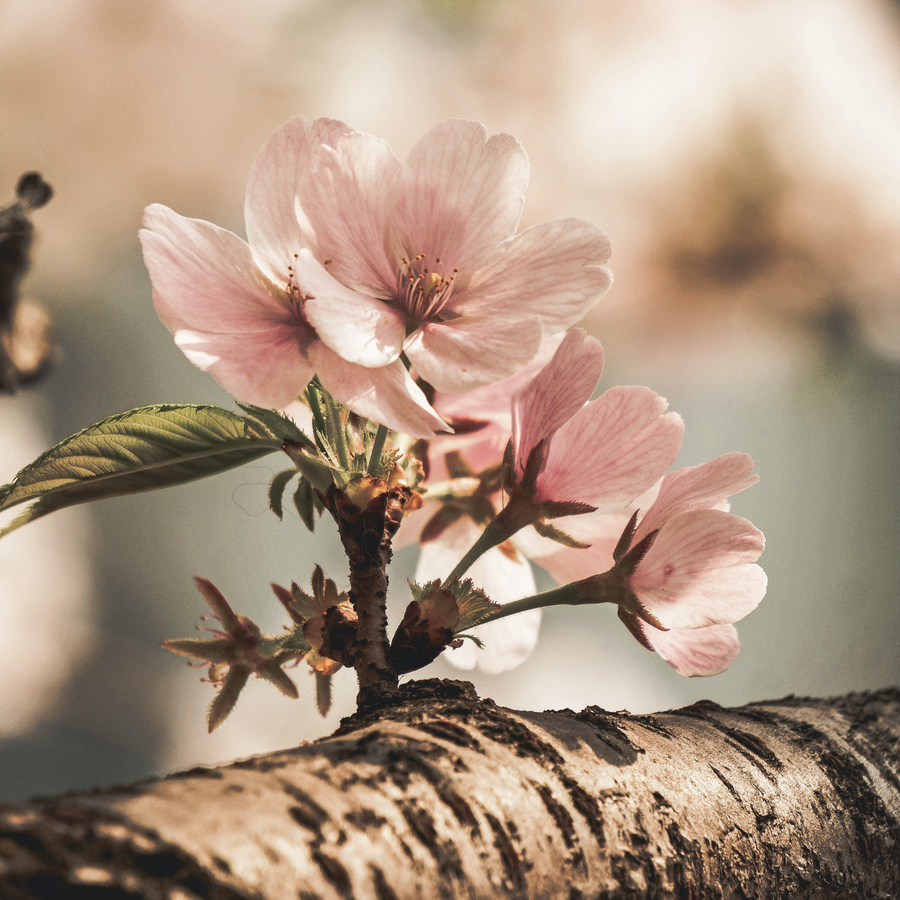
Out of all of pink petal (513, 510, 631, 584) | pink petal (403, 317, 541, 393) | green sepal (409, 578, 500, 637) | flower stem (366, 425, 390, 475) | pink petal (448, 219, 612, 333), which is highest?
pink petal (448, 219, 612, 333)

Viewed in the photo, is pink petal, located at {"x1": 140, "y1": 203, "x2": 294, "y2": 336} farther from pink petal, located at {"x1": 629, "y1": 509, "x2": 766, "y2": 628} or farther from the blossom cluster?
pink petal, located at {"x1": 629, "y1": 509, "x2": 766, "y2": 628}

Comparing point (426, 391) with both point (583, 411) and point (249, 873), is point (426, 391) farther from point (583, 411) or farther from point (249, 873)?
point (249, 873)

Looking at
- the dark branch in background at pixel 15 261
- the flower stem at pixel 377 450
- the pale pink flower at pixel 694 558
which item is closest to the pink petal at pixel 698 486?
the pale pink flower at pixel 694 558

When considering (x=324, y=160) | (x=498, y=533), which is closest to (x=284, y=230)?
(x=324, y=160)

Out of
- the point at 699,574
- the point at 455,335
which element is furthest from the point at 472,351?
the point at 699,574

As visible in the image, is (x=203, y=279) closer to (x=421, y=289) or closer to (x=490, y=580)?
(x=421, y=289)

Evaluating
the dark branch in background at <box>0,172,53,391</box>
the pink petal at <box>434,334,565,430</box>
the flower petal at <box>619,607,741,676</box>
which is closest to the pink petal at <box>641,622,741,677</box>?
the flower petal at <box>619,607,741,676</box>
